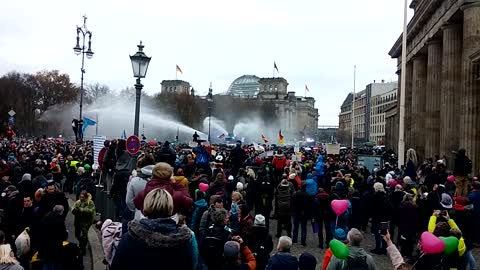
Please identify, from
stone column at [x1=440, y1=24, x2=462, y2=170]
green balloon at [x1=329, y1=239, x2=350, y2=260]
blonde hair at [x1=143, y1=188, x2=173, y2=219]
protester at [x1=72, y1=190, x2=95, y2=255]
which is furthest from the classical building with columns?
blonde hair at [x1=143, y1=188, x2=173, y2=219]

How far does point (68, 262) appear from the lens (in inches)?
317

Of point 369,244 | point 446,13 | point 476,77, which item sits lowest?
point 369,244

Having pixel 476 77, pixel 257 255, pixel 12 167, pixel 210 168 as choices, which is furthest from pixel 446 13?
pixel 257 255

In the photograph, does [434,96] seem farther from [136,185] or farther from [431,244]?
[136,185]

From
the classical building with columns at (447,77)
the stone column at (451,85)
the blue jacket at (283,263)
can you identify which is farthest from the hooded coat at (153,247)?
the stone column at (451,85)

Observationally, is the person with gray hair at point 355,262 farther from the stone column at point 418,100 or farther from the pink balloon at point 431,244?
the stone column at point 418,100

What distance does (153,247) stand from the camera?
4.17 meters

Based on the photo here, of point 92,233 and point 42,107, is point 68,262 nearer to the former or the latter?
point 92,233

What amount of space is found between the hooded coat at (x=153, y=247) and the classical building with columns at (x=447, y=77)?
24.9 m

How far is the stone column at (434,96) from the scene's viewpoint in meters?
38.4

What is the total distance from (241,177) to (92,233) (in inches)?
219

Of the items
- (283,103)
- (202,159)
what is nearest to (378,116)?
(283,103)

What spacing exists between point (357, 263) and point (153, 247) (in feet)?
11.0

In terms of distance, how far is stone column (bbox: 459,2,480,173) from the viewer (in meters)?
27.2
